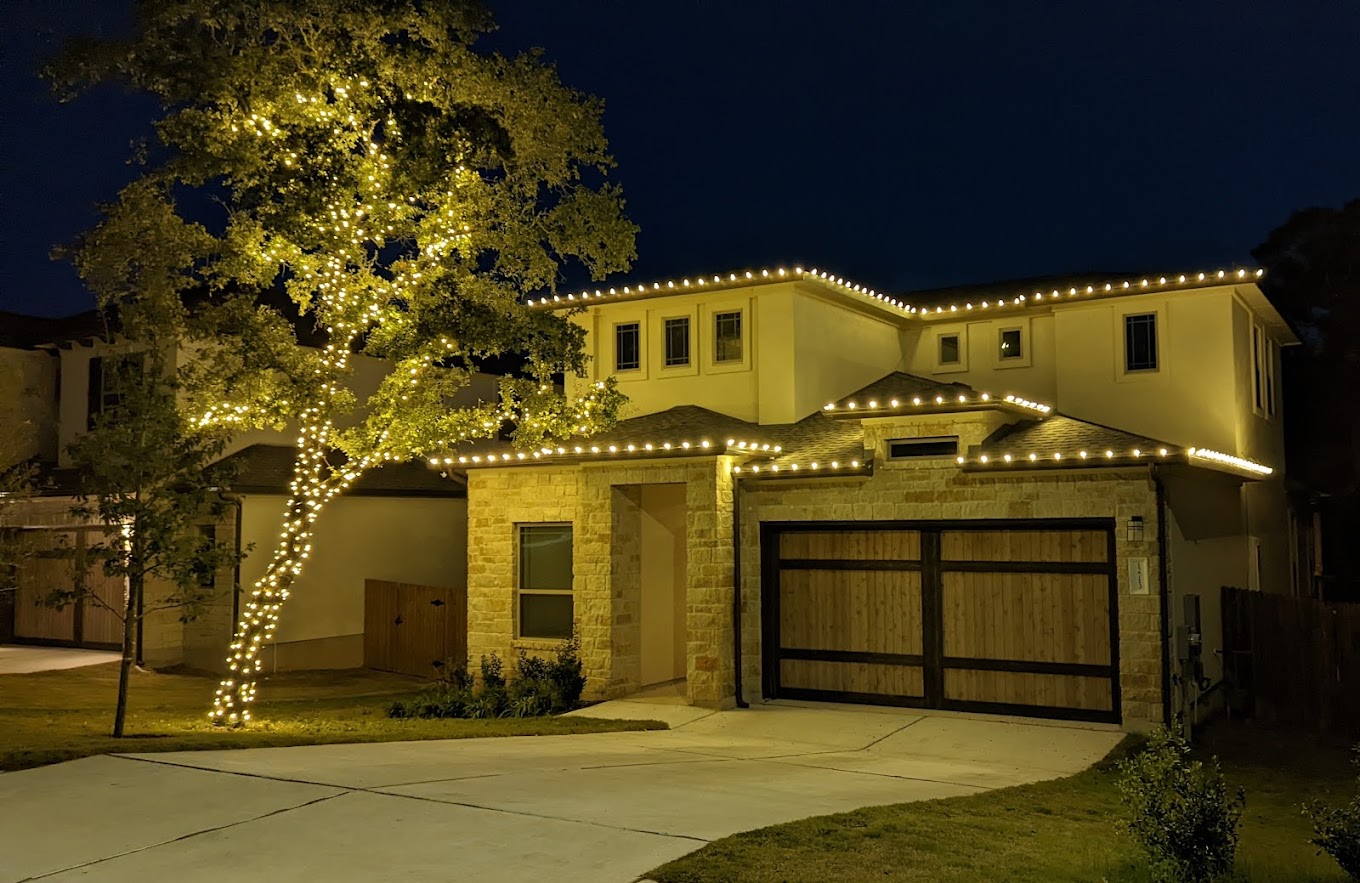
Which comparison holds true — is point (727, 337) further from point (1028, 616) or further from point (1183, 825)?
point (1183, 825)

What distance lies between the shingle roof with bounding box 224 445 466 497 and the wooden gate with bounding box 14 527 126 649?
380cm

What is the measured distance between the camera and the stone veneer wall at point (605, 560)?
1487cm

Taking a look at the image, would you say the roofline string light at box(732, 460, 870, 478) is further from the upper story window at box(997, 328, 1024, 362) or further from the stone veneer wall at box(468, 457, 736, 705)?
the upper story window at box(997, 328, 1024, 362)

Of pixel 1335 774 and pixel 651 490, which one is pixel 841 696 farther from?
pixel 1335 774

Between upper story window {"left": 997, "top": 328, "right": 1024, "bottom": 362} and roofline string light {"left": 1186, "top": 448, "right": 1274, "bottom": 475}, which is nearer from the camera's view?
roofline string light {"left": 1186, "top": 448, "right": 1274, "bottom": 475}

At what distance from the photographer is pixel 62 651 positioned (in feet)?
73.5

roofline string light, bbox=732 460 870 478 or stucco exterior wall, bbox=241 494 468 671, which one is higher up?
roofline string light, bbox=732 460 870 478

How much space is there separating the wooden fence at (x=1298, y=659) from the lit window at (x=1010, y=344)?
5.38 meters

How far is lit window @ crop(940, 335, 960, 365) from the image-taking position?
1992 centimetres

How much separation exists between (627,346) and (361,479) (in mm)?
6686

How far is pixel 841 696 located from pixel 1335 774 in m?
5.57

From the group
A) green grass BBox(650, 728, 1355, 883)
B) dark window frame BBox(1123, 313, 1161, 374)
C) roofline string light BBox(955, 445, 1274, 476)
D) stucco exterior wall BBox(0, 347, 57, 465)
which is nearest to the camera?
green grass BBox(650, 728, 1355, 883)

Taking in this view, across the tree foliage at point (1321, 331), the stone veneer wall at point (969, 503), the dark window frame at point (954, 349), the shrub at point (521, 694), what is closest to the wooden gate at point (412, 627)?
the shrub at point (521, 694)

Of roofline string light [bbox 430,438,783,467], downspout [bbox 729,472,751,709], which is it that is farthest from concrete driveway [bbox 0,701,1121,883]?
roofline string light [bbox 430,438,783,467]
